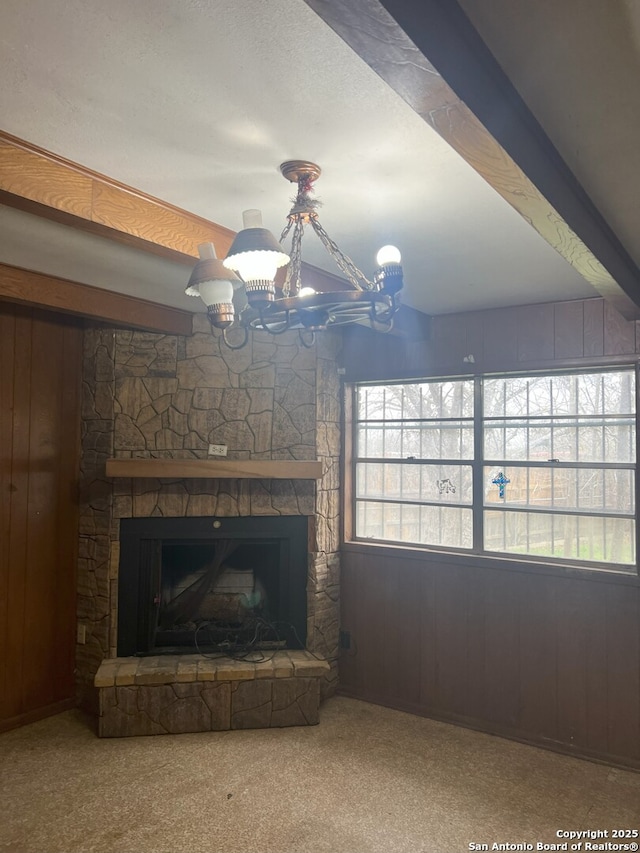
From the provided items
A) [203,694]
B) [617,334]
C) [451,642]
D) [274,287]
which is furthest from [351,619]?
[274,287]

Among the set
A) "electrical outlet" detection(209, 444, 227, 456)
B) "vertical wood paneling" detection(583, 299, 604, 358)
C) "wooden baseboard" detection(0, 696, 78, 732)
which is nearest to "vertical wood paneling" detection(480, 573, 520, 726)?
"vertical wood paneling" detection(583, 299, 604, 358)

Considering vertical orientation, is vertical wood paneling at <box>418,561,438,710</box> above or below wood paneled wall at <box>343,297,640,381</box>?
below

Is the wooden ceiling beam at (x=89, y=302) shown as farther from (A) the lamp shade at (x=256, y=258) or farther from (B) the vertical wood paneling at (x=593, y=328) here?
(B) the vertical wood paneling at (x=593, y=328)

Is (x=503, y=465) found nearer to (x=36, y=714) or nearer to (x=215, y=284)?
(x=215, y=284)

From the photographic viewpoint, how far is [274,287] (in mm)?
2062

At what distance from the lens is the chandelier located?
1.94m

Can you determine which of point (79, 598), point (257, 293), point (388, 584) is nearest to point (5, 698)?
point (79, 598)

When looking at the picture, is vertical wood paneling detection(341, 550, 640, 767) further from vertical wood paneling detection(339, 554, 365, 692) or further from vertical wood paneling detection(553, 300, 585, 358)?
vertical wood paneling detection(553, 300, 585, 358)

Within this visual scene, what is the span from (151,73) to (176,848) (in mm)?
2824

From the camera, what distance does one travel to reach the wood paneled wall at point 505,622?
3406mm

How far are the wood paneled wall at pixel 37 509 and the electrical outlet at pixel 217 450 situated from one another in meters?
0.88

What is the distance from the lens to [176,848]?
254cm

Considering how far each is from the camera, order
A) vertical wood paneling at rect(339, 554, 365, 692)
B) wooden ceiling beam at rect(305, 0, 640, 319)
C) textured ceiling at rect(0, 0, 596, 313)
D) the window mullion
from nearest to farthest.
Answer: wooden ceiling beam at rect(305, 0, 640, 319) → textured ceiling at rect(0, 0, 596, 313) → the window mullion → vertical wood paneling at rect(339, 554, 365, 692)

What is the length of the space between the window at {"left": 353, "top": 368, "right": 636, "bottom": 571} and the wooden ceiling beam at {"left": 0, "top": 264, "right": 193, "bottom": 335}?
147 cm
